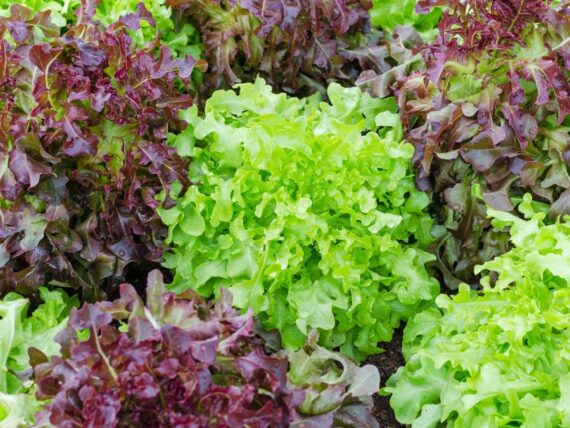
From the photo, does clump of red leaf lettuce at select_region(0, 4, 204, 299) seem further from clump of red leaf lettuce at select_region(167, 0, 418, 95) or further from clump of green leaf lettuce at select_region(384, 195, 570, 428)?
clump of green leaf lettuce at select_region(384, 195, 570, 428)

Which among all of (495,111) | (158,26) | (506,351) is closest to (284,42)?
(158,26)

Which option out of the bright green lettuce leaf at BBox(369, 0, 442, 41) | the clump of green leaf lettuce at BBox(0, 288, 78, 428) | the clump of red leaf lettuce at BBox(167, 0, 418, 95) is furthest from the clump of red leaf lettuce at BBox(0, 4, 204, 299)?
the bright green lettuce leaf at BBox(369, 0, 442, 41)

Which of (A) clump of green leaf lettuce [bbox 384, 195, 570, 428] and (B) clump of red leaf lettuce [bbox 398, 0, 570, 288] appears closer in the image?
(A) clump of green leaf lettuce [bbox 384, 195, 570, 428]

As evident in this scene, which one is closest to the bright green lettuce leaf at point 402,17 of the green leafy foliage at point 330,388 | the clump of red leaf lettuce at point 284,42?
the clump of red leaf lettuce at point 284,42

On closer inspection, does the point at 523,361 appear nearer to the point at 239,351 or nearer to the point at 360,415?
the point at 360,415

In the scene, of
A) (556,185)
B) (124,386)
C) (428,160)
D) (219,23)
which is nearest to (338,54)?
(219,23)

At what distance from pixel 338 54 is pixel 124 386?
107 inches

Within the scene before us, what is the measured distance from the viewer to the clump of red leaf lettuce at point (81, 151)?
130 inches

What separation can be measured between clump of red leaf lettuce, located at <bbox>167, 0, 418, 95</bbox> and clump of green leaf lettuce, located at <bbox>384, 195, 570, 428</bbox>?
4.44 feet

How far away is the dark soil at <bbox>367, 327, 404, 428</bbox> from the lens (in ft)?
12.1

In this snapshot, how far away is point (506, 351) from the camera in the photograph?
9.91 ft

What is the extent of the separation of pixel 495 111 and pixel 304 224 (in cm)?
105

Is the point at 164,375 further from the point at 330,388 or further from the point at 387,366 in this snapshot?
the point at 387,366

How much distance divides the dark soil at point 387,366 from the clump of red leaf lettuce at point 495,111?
69 cm
